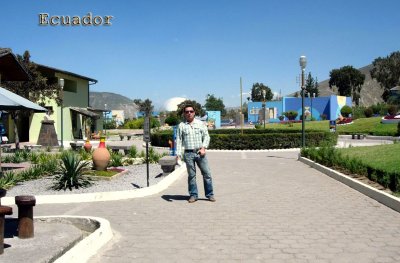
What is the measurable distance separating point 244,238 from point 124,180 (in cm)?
609

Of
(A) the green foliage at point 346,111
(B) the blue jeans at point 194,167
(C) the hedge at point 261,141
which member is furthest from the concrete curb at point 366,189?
(A) the green foliage at point 346,111

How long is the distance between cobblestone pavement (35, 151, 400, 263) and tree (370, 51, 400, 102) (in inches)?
3641

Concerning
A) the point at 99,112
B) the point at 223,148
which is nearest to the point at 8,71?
the point at 223,148

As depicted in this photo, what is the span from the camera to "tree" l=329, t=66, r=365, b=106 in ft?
341

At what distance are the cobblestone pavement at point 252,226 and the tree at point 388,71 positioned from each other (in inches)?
3641

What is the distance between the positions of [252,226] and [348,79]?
346ft

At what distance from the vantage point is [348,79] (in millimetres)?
104625

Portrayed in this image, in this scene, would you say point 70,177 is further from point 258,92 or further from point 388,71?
point 258,92

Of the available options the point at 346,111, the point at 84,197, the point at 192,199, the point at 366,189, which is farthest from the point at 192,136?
the point at 346,111

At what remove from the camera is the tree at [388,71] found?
93.6 m

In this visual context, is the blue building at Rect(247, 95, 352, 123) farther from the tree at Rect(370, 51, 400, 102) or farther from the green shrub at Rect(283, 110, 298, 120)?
the tree at Rect(370, 51, 400, 102)

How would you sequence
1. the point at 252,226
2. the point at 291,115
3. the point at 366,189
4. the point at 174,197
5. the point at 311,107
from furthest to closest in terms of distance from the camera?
the point at 311,107, the point at 291,115, the point at 366,189, the point at 174,197, the point at 252,226

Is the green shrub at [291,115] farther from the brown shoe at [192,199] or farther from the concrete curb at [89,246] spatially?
the concrete curb at [89,246]

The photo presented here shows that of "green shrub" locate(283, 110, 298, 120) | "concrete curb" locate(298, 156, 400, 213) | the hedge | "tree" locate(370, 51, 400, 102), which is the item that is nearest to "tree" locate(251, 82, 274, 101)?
"tree" locate(370, 51, 400, 102)
